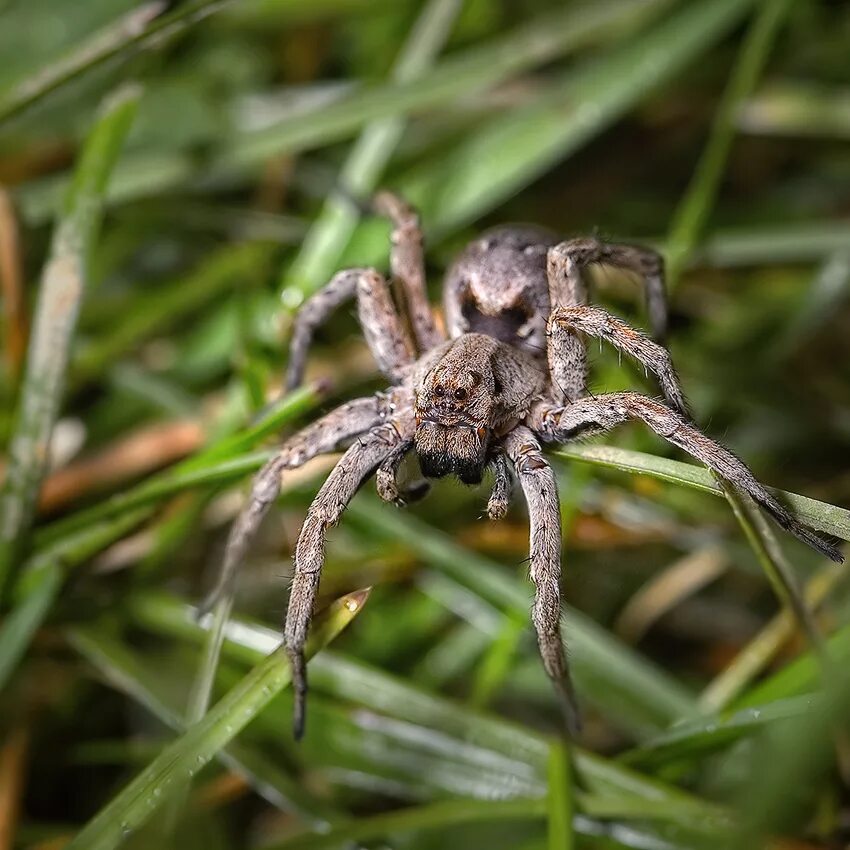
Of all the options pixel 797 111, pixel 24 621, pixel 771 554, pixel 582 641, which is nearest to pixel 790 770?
pixel 771 554

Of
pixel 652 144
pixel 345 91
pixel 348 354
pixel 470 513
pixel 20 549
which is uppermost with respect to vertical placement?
pixel 652 144

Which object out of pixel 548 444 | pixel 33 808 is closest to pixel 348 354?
pixel 548 444

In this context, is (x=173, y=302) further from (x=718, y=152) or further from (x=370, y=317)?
(x=718, y=152)

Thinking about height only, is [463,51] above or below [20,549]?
above

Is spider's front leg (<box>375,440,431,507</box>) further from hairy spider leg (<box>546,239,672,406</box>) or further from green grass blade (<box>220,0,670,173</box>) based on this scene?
green grass blade (<box>220,0,670,173</box>)

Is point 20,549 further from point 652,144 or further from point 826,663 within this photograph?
point 652,144

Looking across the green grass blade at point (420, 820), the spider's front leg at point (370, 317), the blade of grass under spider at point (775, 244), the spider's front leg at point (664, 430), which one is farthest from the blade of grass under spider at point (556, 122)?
the green grass blade at point (420, 820)

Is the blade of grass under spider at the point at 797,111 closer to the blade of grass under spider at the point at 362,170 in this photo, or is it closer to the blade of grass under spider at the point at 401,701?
the blade of grass under spider at the point at 362,170
